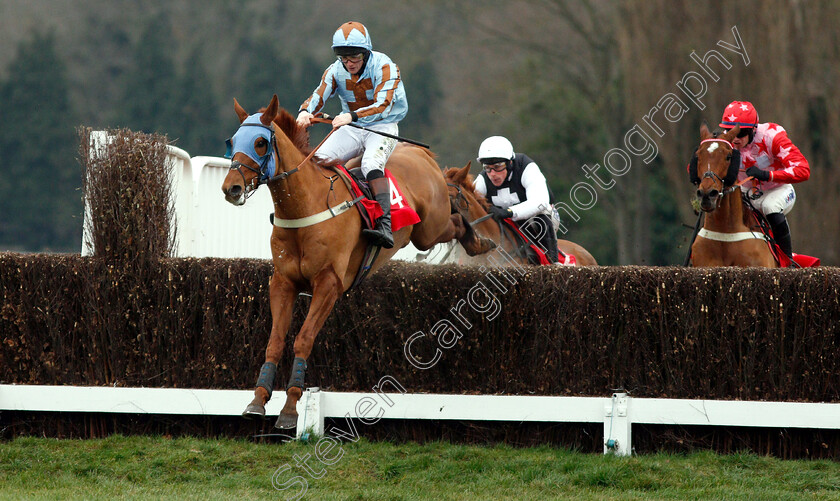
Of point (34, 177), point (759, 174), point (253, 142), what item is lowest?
point (253, 142)

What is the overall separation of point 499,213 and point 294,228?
10.2ft

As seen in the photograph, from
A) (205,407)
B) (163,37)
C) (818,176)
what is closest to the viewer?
(205,407)

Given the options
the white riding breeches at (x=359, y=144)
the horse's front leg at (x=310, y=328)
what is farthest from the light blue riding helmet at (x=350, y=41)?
the horse's front leg at (x=310, y=328)

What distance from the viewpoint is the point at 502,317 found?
21.0 ft

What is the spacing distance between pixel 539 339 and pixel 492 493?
4.42 ft

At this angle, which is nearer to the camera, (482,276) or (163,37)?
(482,276)

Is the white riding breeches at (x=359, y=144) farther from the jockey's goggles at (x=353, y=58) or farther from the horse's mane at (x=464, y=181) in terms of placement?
the horse's mane at (x=464, y=181)

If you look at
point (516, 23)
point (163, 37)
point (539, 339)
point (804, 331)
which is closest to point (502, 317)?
point (539, 339)

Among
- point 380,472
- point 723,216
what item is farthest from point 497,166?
point 380,472

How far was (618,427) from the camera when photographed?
237 inches

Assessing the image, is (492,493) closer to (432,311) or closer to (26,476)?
(432,311)

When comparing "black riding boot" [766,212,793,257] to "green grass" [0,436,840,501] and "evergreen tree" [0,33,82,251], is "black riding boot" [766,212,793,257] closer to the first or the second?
"green grass" [0,436,840,501]

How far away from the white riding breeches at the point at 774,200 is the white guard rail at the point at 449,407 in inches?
92.5

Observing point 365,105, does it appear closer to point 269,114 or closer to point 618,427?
point 269,114
